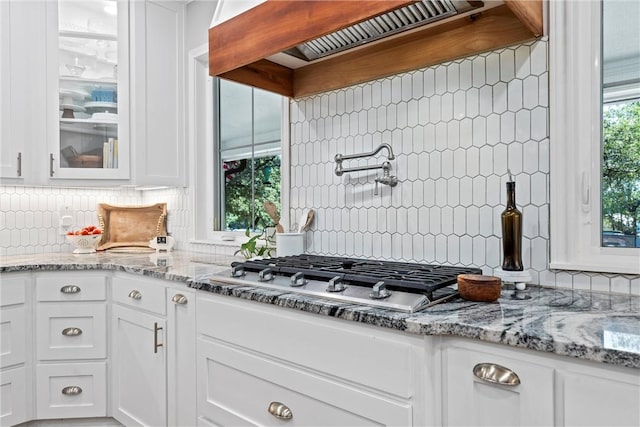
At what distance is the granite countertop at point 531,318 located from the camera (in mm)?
878

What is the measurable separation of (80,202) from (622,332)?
10.2 ft

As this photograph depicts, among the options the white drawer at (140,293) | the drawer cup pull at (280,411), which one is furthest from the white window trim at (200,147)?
the drawer cup pull at (280,411)

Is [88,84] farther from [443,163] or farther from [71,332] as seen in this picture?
[443,163]

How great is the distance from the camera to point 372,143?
1.94m

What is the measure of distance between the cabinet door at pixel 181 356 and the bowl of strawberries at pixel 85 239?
1181 mm

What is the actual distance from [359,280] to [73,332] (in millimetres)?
1702

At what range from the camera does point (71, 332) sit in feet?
7.39

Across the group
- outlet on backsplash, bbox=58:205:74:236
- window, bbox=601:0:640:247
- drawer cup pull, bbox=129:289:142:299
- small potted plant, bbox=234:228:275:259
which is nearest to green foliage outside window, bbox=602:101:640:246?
window, bbox=601:0:640:247

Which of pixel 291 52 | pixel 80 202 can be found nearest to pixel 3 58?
pixel 80 202

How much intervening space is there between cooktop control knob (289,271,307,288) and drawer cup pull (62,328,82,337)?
4.71 ft

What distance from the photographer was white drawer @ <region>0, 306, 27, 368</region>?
214 cm

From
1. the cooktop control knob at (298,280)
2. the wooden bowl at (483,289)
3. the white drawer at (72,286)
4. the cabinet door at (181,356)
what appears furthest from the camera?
the white drawer at (72,286)

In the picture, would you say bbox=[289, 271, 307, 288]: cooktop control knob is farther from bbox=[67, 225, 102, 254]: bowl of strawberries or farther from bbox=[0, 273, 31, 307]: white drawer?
bbox=[67, 225, 102, 254]: bowl of strawberries

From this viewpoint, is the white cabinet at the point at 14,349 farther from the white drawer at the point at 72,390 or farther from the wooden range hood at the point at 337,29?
the wooden range hood at the point at 337,29
